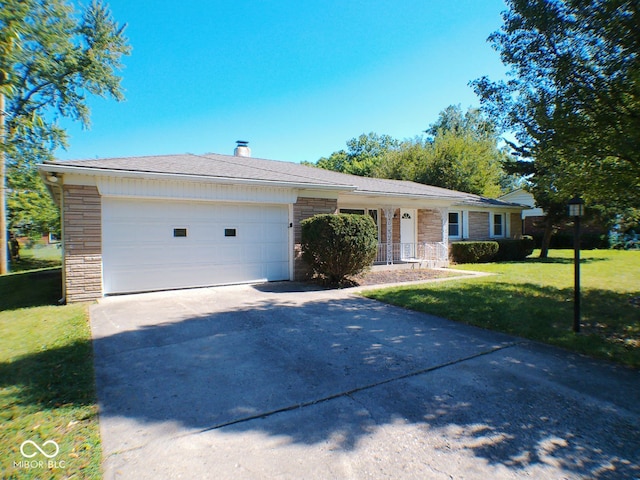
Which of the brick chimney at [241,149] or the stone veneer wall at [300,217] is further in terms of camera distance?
the brick chimney at [241,149]

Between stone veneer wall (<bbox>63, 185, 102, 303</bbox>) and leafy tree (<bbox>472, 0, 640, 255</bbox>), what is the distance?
30.0ft

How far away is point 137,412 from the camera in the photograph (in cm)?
314

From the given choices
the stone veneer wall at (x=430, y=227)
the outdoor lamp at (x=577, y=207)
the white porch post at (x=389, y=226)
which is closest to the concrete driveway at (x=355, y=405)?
the outdoor lamp at (x=577, y=207)

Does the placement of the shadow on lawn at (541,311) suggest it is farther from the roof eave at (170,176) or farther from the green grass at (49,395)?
the green grass at (49,395)

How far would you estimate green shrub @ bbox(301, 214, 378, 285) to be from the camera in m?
9.11

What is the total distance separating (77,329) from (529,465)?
6594 mm

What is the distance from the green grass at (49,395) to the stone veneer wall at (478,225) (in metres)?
17.6

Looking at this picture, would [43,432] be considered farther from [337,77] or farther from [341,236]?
[337,77]

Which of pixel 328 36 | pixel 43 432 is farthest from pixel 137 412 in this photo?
pixel 328 36

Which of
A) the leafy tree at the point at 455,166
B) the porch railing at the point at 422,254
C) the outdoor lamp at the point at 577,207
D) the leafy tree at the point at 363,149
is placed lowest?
the porch railing at the point at 422,254

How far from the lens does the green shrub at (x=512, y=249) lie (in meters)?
18.0

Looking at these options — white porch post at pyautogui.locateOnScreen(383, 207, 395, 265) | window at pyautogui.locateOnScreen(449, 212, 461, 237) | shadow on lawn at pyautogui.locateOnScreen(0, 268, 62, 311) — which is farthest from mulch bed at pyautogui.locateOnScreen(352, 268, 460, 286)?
shadow on lawn at pyautogui.locateOnScreen(0, 268, 62, 311)

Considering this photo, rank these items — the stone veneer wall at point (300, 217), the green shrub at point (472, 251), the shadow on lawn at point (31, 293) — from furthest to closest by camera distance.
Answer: the green shrub at point (472, 251) < the stone veneer wall at point (300, 217) < the shadow on lawn at point (31, 293)

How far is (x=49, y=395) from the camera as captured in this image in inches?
135
